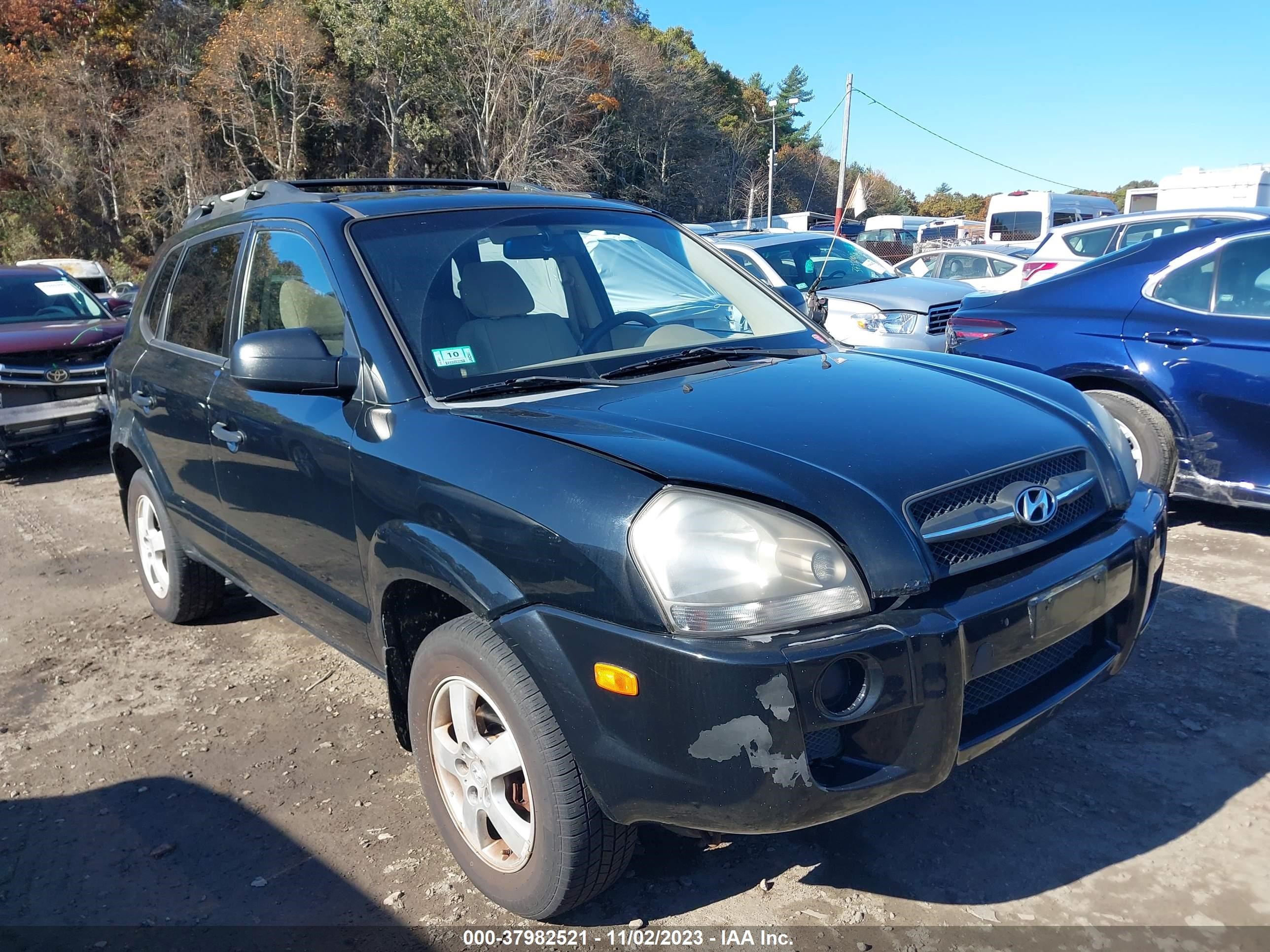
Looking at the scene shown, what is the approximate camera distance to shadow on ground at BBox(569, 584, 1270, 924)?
256 cm

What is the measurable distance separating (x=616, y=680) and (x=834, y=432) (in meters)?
0.82

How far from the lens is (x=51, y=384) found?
8078mm

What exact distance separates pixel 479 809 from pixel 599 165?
33962 mm

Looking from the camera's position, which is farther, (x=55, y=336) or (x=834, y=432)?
(x=55, y=336)

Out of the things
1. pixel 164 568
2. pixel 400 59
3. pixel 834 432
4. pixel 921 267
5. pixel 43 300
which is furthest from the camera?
pixel 400 59

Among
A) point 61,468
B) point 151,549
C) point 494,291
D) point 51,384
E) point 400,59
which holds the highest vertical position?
point 400,59

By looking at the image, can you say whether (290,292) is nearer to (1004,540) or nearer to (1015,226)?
(1004,540)

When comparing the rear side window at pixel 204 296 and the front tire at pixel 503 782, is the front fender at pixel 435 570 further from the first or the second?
the rear side window at pixel 204 296

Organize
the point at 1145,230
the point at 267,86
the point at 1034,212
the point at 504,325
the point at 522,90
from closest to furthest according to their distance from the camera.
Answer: the point at 504,325 → the point at 1145,230 → the point at 1034,212 → the point at 267,86 → the point at 522,90

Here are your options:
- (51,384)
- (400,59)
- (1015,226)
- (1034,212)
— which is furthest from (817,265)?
(400,59)

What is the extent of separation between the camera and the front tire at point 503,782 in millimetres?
2203

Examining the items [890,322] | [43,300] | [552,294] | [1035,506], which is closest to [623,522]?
[1035,506]

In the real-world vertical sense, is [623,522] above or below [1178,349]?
below

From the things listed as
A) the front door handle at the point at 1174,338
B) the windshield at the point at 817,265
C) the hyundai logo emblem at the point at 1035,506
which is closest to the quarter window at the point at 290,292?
the hyundai logo emblem at the point at 1035,506
